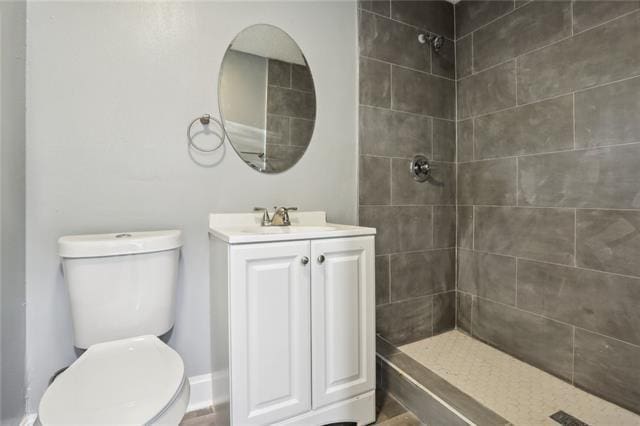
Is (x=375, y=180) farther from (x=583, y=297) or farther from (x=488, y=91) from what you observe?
(x=583, y=297)

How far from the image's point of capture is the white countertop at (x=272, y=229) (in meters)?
1.13

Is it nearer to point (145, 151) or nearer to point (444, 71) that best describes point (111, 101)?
point (145, 151)

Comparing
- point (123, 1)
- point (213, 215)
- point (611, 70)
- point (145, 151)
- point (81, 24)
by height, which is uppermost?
point (123, 1)

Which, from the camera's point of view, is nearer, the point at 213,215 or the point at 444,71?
the point at 213,215

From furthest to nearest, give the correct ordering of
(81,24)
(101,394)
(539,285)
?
(539,285)
(81,24)
(101,394)

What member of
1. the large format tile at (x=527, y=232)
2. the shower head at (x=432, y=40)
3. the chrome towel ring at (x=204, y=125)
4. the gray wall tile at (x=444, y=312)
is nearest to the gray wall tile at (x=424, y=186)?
the large format tile at (x=527, y=232)

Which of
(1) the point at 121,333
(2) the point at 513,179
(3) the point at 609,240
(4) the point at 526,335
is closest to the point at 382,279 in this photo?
(4) the point at 526,335

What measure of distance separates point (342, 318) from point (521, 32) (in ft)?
6.02

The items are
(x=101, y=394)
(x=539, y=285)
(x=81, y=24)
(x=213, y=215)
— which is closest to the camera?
(x=101, y=394)

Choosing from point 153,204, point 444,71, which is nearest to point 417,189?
point 444,71

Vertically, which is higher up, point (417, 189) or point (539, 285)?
point (417, 189)

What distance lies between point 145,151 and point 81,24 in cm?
54

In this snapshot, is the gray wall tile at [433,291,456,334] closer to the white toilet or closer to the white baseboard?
the white baseboard

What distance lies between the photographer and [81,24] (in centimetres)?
128
